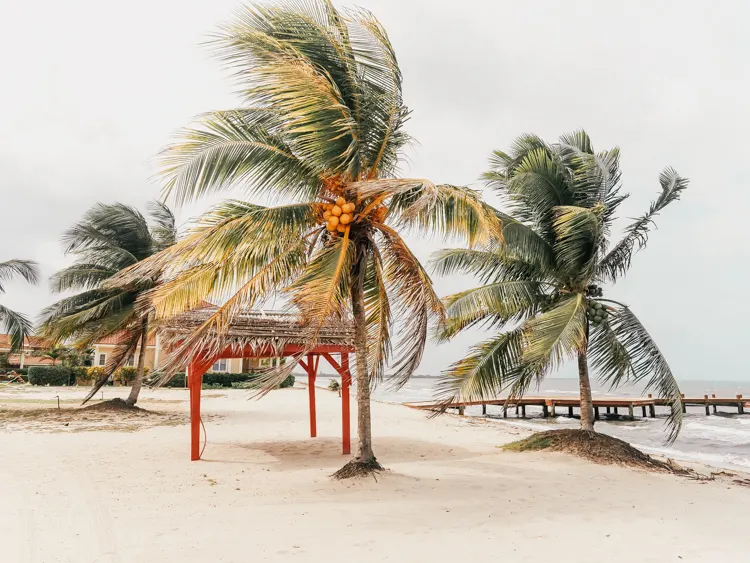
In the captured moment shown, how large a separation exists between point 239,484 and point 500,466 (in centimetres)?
462

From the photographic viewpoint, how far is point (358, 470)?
7.64 meters

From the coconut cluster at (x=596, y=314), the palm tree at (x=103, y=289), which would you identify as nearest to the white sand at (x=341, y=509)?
the coconut cluster at (x=596, y=314)

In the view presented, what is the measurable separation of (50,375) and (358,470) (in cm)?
3306

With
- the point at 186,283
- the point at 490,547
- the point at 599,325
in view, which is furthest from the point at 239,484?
the point at 599,325

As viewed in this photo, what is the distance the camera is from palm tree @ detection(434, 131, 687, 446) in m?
9.65

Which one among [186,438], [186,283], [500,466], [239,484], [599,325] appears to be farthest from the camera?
[186,438]

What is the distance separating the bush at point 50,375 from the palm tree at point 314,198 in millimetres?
31756

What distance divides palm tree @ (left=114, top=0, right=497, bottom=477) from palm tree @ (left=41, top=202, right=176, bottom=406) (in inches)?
401

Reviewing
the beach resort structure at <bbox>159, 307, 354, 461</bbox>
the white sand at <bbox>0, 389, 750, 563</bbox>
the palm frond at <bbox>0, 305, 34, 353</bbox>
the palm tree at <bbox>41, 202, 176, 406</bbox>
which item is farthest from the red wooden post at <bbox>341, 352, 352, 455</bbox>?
the palm frond at <bbox>0, 305, 34, 353</bbox>

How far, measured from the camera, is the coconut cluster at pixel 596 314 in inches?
402

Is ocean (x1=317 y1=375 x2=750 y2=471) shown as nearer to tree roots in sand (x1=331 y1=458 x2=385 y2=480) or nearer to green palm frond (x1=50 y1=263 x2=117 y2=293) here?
tree roots in sand (x1=331 y1=458 x2=385 y2=480)

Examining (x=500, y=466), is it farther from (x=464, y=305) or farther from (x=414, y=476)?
(x=464, y=305)

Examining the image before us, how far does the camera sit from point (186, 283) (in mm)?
7102

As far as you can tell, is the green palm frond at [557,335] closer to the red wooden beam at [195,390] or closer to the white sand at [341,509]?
the white sand at [341,509]
